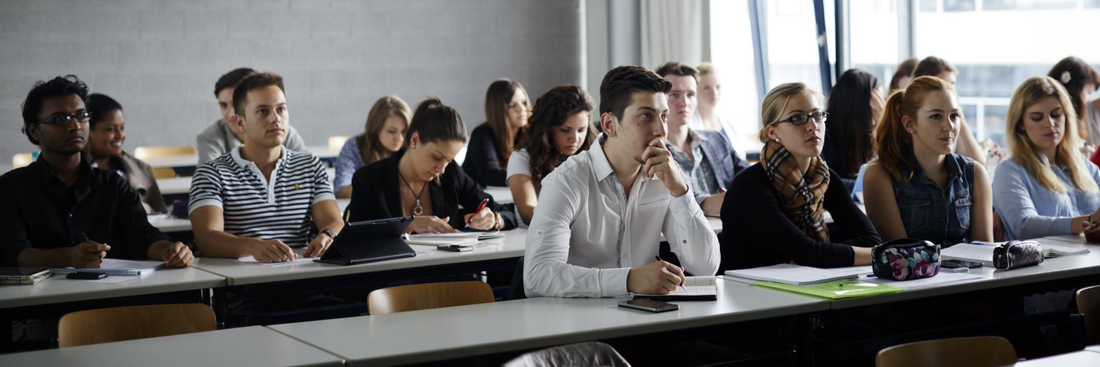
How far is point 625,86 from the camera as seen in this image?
107 inches

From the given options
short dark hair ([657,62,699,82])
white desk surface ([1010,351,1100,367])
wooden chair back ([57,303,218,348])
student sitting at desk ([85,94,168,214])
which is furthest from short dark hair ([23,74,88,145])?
white desk surface ([1010,351,1100,367])

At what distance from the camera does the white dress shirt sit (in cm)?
265

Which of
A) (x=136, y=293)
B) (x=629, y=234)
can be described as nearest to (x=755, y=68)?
(x=629, y=234)

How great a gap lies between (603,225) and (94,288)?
4.78 ft

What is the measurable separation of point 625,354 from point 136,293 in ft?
4.70

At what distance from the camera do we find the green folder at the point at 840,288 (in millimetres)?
2494

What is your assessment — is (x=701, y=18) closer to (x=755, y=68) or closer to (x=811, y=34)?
(x=755, y=68)

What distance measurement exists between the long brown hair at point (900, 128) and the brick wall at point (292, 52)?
610 cm

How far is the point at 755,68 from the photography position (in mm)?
8117

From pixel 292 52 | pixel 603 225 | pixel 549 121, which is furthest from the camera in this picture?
pixel 292 52

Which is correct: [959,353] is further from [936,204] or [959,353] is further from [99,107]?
[99,107]

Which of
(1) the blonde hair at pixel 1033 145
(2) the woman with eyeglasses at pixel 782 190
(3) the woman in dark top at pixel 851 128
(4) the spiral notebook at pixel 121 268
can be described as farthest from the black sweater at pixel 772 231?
(4) the spiral notebook at pixel 121 268

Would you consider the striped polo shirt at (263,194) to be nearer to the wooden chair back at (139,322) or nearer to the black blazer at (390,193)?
the black blazer at (390,193)

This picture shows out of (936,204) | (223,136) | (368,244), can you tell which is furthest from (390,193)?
(223,136)
